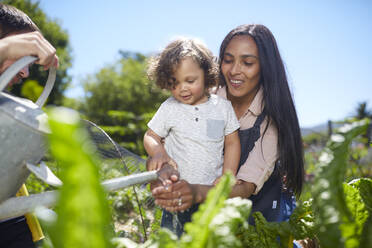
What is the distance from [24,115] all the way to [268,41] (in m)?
2.05

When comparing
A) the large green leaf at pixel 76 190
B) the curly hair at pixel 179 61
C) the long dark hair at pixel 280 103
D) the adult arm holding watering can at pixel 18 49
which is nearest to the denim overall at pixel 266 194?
the long dark hair at pixel 280 103

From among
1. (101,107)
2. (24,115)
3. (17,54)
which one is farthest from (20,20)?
(101,107)

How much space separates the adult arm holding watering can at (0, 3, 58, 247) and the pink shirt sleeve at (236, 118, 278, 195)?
52.8 inches

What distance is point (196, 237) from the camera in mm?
490

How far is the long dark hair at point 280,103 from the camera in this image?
80.7 inches

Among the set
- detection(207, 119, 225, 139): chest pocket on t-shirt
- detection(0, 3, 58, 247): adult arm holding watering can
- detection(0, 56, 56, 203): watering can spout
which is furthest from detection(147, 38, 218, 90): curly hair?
detection(0, 56, 56, 203): watering can spout

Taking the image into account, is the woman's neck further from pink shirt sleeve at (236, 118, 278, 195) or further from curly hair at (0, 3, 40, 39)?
curly hair at (0, 3, 40, 39)

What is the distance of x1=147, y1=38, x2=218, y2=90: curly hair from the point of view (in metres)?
1.84

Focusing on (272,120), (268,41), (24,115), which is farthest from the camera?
(268,41)

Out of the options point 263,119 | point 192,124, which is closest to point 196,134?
point 192,124

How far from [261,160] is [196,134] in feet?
1.76

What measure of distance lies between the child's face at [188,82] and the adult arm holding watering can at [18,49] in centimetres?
85

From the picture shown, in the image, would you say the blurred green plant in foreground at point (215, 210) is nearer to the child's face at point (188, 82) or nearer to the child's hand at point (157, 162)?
the child's hand at point (157, 162)

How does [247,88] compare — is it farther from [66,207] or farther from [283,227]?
[66,207]
